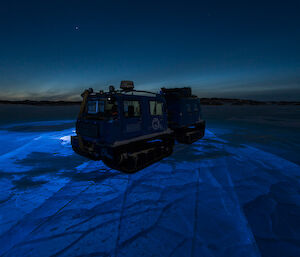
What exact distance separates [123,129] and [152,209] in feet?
8.95

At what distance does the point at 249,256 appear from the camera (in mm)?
2793

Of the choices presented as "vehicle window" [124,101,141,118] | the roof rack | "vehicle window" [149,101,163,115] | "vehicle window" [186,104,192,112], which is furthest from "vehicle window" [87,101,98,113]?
"vehicle window" [186,104,192,112]

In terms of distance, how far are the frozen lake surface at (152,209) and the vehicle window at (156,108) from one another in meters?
2.18

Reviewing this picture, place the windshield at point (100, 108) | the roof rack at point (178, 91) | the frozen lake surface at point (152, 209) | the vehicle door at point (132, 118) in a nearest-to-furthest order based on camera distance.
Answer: the frozen lake surface at point (152, 209) < the vehicle door at point (132, 118) < the windshield at point (100, 108) < the roof rack at point (178, 91)

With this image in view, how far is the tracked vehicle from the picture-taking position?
5539 millimetres

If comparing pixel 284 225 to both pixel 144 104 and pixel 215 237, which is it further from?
pixel 144 104

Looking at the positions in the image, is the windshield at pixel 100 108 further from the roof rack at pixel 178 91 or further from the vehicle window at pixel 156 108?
the roof rack at pixel 178 91

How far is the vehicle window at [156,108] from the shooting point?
271 inches

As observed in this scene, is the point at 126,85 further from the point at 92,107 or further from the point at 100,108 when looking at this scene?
the point at 92,107

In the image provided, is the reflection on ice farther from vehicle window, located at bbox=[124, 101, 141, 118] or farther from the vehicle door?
vehicle window, located at bbox=[124, 101, 141, 118]

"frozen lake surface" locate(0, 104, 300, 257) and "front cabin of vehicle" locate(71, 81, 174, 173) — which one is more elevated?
"front cabin of vehicle" locate(71, 81, 174, 173)

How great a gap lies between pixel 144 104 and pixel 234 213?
14.8 feet

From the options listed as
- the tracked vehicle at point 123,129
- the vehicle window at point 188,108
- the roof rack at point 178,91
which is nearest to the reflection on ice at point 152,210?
the tracked vehicle at point 123,129

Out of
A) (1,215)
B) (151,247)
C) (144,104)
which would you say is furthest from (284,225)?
(1,215)
